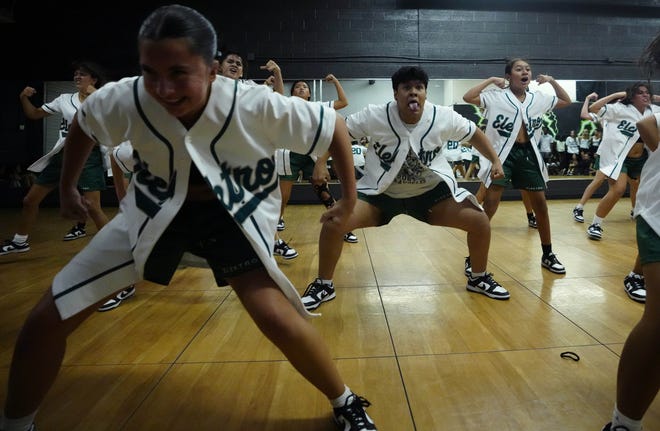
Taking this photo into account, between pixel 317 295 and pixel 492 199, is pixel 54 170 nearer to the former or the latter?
Result: pixel 317 295

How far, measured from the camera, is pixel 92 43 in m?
7.63

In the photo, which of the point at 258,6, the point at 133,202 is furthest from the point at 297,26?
the point at 133,202

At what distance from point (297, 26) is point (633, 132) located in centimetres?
559

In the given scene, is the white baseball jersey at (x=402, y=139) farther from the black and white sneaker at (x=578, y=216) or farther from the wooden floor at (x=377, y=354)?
the black and white sneaker at (x=578, y=216)

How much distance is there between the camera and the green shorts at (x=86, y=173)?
12.1 feet

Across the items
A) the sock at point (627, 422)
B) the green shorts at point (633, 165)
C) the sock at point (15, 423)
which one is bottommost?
the sock at point (627, 422)

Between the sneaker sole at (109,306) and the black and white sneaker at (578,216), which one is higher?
the sneaker sole at (109,306)

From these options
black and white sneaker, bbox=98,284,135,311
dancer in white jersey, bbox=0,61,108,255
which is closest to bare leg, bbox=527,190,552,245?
black and white sneaker, bbox=98,284,135,311

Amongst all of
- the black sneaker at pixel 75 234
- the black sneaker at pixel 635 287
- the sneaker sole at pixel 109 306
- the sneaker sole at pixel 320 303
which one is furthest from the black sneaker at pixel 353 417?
the black sneaker at pixel 75 234

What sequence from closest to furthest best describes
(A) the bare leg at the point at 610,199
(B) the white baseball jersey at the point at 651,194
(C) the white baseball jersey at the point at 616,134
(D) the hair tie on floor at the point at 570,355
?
(B) the white baseball jersey at the point at 651,194, (D) the hair tie on floor at the point at 570,355, (A) the bare leg at the point at 610,199, (C) the white baseball jersey at the point at 616,134

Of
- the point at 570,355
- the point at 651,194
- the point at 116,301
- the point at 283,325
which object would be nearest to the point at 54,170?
the point at 116,301

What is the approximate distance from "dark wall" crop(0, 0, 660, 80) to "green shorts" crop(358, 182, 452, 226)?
588 centimetres

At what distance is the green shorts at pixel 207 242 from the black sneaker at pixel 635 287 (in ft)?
7.19

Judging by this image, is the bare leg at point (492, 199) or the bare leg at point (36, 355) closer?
the bare leg at point (36, 355)
